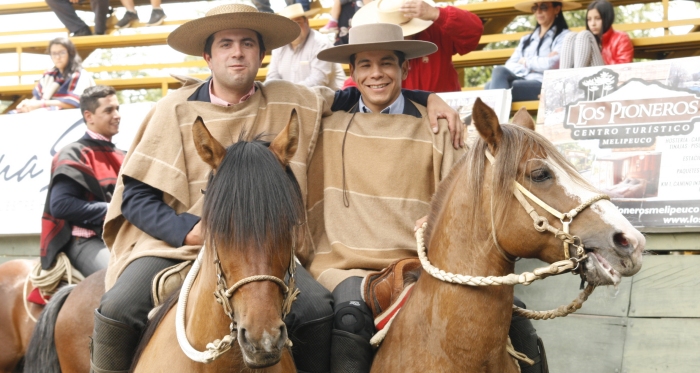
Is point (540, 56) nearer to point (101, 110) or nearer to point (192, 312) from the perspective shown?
point (101, 110)

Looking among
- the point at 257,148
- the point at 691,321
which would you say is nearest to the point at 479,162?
the point at 257,148

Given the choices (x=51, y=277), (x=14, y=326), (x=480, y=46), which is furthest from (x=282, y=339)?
(x=480, y=46)

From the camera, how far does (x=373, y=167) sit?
4.01 metres

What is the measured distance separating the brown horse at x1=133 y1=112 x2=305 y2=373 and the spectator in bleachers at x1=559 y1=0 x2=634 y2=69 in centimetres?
481

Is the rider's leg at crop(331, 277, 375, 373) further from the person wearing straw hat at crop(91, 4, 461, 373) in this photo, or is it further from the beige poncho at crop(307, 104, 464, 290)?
the beige poncho at crop(307, 104, 464, 290)

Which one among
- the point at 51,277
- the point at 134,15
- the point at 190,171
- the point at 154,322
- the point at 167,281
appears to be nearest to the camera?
the point at 154,322

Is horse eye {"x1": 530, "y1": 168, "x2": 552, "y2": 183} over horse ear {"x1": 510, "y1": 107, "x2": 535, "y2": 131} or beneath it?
beneath

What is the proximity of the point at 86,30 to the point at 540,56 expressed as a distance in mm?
7670

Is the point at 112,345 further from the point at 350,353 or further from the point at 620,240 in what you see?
the point at 620,240

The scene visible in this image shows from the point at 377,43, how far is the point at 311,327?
56.8 inches

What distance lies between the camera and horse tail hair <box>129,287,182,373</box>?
3.31 meters

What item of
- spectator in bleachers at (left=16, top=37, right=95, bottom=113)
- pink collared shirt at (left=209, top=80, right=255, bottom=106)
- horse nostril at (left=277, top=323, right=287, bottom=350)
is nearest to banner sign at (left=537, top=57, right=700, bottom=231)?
pink collared shirt at (left=209, top=80, right=255, bottom=106)

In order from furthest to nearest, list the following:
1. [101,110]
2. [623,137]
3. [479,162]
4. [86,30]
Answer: [86,30] → [101,110] → [623,137] → [479,162]

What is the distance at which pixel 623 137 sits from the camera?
18.0ft
